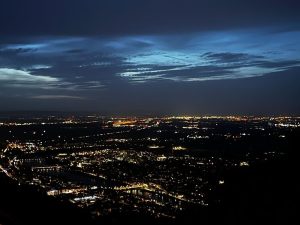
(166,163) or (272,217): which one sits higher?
(272,217)

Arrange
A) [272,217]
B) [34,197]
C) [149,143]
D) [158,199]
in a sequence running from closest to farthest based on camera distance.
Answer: [272,217], [34,197], [158,199], [149,143]

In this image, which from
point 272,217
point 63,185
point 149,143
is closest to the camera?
point 272,217

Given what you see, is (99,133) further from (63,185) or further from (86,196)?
(86,196)

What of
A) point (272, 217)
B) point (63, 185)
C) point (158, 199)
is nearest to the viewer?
point (272, 217)

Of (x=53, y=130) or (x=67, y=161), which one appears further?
(x=53, y=130)

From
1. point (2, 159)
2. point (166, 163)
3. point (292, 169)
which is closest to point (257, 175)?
point (292, 169)

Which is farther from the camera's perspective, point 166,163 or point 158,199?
point 166,163

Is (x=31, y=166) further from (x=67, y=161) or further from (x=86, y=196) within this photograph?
(x=86, y=196)

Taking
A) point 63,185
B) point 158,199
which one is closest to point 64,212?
point 158,199

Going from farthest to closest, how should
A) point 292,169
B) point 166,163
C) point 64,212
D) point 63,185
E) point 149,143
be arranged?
1. point 149,143
2. point 166,163
3. point 63,185
4. point 64,212
5. point 292,169
